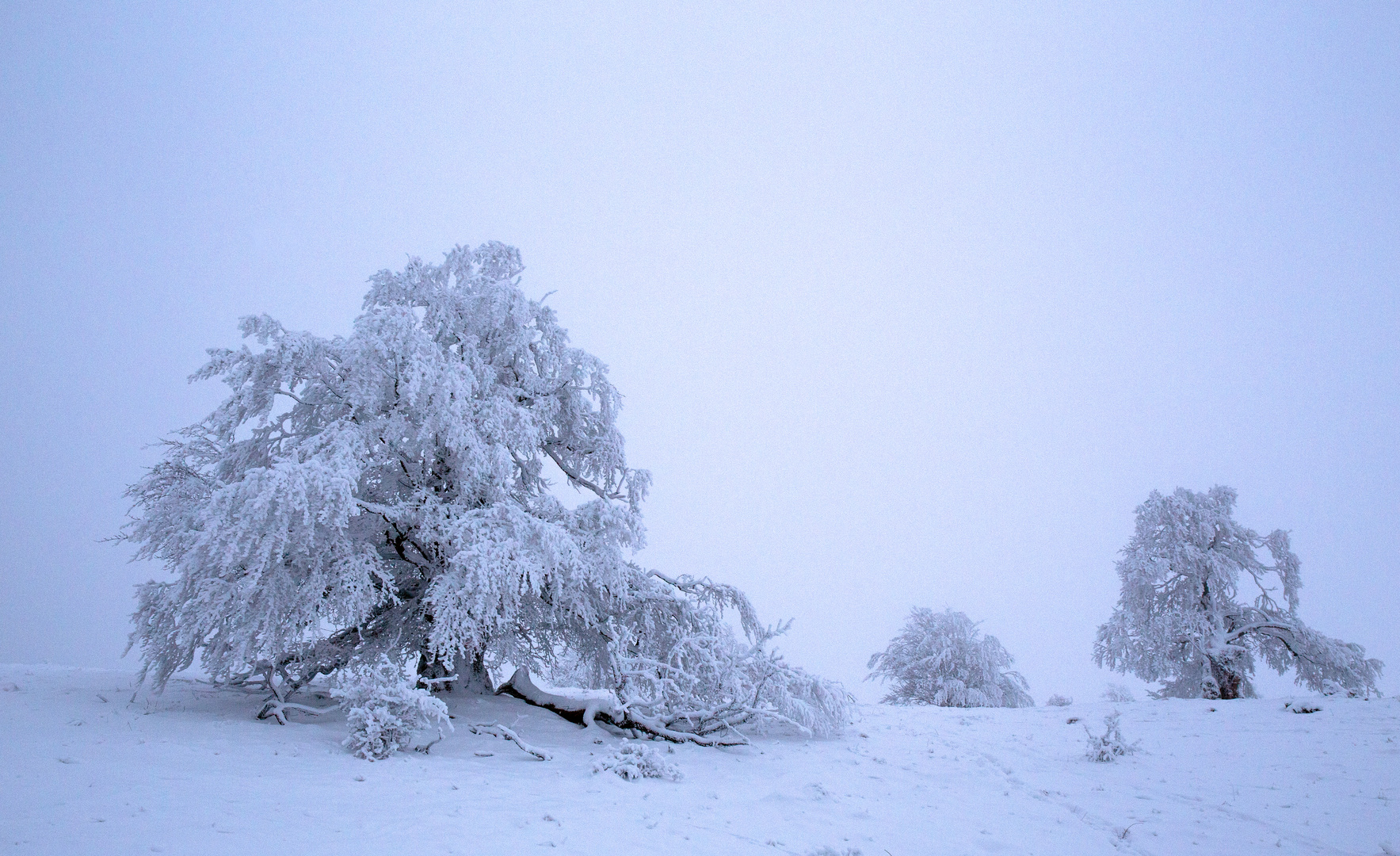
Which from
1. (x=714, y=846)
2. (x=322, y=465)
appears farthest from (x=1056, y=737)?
(x=322, y=465)

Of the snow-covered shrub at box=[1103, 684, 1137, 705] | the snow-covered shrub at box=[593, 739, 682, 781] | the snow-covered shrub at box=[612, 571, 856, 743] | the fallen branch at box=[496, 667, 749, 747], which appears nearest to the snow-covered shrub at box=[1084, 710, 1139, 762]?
the snow-covered shrub at box=[612, 571, 856, 743]

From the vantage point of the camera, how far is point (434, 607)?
8.52 m

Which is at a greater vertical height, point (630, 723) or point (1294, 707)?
point (1294, 707)

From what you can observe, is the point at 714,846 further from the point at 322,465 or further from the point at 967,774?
the point at 322,465

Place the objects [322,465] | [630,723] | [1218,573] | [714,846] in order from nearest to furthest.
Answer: [714,846] < [322,465] < [630,723] < [1218,573]

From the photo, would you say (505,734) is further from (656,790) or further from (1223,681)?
(1223,681)

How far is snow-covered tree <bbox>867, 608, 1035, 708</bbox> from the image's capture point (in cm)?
1988

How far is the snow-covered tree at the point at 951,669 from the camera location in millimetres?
19875

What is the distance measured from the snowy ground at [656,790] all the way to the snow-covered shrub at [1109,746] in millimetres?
144

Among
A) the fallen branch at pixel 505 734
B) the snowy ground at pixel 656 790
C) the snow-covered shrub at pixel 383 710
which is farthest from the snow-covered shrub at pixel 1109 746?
the snow-covered shrub at pixel 383 710

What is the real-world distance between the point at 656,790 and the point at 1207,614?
17.4 m

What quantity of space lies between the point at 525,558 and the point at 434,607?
1.51m

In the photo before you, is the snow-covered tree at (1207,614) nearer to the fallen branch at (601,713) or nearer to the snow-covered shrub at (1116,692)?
the snow-covered shrub at (1116,692)

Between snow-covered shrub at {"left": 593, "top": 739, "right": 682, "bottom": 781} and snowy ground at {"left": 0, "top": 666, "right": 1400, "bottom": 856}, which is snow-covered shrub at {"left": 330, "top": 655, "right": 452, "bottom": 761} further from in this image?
snow-covered shrub at {"left": 593, "top": 739, "right": 682, "bottom": 781}
